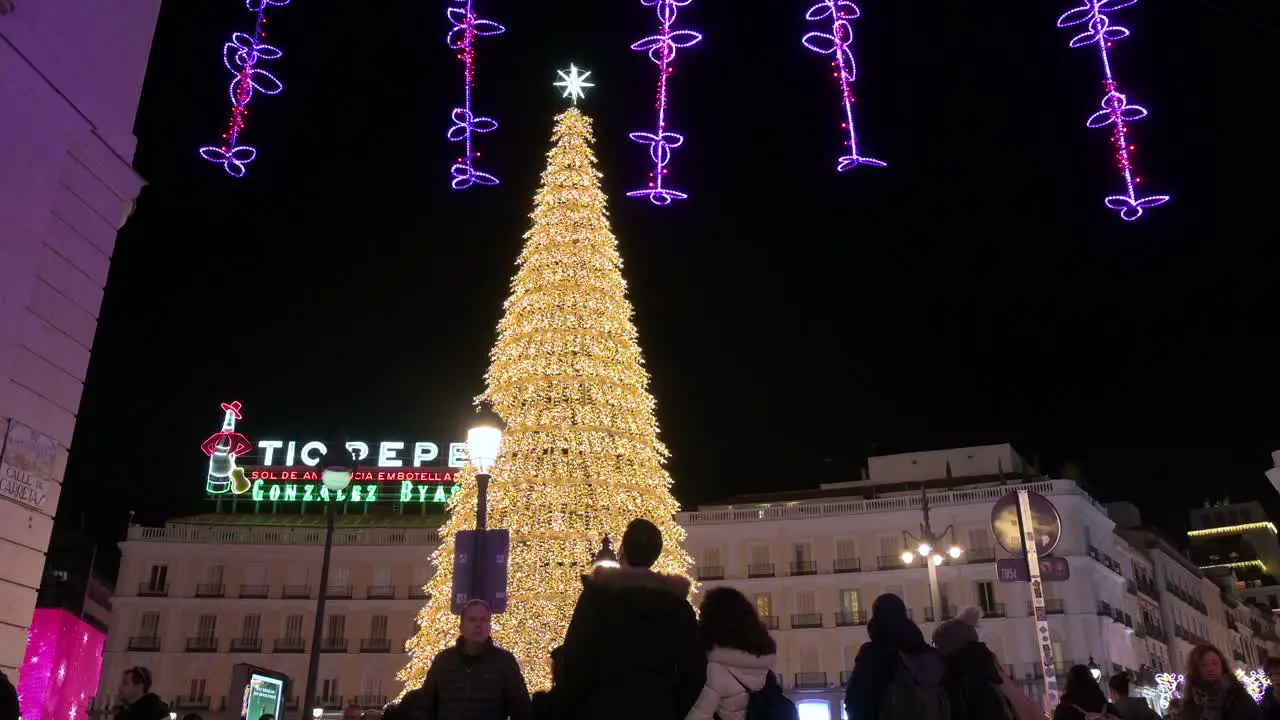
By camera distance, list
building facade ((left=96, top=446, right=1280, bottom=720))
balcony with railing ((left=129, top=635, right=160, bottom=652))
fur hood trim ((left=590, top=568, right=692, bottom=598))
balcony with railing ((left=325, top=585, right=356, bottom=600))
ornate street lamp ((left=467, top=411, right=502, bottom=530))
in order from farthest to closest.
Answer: balcony with railing ((left=325, top=585, right=356, bottom=600))
balcony with railing ((left=129, top=635, right=160, bottom=652))
building facade ((left=96, top=446, right=1280, bottom=720))
ornate street lamp ((left=467, top=411, right=502, bottom=530))
fur hood trim ((left=590, top=568, right=692, bottom=598))

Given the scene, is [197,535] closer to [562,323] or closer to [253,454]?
[253,454]

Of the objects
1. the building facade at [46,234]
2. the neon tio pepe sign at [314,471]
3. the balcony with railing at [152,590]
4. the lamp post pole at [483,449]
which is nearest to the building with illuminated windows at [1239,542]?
the neon tio pepe sign at [314,471]

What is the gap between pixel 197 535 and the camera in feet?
155

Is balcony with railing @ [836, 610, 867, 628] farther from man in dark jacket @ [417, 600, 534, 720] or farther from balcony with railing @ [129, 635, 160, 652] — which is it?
man in dark jacket @ [417, 600, 534, 720]

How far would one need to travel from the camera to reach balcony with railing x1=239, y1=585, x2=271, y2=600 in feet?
152

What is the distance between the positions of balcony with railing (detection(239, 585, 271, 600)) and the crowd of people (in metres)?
43.2

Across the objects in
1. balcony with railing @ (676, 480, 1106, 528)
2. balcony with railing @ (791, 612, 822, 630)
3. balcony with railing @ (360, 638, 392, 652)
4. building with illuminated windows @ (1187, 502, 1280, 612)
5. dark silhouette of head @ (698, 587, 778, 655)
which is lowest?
dark silhouette of head @ (698, 587, 778, 655)

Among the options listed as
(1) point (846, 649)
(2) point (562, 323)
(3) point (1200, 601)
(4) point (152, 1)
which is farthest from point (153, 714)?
(3) point (1200, 601)

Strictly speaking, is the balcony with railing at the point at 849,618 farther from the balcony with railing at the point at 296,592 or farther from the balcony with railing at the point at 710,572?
the balcony with railing at the point at 296,592

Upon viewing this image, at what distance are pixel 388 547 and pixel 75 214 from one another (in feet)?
129

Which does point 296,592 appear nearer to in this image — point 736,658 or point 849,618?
point 849,618

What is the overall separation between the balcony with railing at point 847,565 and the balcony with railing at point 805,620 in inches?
85.9

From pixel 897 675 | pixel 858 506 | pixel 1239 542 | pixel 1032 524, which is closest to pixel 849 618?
pixel 858 506

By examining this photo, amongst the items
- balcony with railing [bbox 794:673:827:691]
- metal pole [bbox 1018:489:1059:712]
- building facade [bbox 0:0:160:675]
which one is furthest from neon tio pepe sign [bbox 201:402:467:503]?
metal pole [bbox 1018:489:1059:712]
